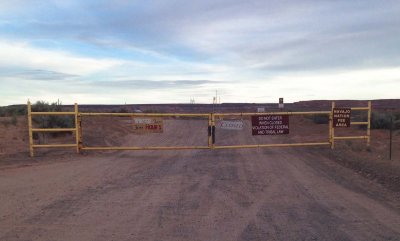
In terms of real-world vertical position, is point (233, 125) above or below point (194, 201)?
above

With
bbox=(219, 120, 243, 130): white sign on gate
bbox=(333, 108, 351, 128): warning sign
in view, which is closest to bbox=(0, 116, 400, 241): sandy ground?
bbox=(219, 120, 243, 130): white sign on gate

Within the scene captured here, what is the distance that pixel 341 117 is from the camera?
762 inches

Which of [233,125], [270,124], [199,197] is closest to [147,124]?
[233,125]

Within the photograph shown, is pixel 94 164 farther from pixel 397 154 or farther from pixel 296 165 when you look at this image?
pixel 397 154

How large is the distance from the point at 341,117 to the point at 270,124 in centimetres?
288

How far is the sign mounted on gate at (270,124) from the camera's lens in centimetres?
1878

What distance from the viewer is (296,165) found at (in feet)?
50.3

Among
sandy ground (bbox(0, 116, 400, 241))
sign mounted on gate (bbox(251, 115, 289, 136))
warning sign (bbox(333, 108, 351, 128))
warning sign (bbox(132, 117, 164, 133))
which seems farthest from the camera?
warning sign (bbox(333, 108, 351, 128))

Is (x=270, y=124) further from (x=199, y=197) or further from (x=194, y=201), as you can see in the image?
(x=194, y=201)

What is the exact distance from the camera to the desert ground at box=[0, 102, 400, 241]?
308 inches

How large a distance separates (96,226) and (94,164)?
310 inches

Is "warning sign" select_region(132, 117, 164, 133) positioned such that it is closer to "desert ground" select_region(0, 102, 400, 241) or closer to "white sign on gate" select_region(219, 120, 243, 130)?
"desert ground" select_region(0, 102, 400, 241)

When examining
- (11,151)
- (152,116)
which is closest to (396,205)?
(152,116)

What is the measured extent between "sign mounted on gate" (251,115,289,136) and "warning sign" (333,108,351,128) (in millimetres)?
1995
